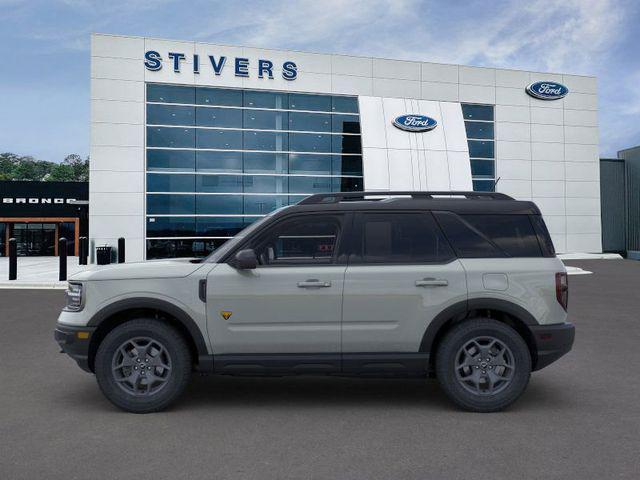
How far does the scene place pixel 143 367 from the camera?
15.4 ft

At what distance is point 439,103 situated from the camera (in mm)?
30938

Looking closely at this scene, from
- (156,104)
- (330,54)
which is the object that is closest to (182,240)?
(156,104)

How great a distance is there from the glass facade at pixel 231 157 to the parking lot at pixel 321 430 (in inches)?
835

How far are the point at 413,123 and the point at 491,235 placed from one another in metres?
25.8

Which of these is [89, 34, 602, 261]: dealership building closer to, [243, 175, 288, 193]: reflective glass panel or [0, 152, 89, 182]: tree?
[243, 175, 288, 193]: reflective glass panel

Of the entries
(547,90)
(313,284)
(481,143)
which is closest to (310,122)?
(481,143)

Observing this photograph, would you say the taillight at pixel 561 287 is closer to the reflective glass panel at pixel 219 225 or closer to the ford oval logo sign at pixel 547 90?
the reflective glass panel at pixel 219 225

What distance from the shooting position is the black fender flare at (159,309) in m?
4.65

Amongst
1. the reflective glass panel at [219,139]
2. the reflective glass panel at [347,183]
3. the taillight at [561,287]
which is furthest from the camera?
the reflective glass panel at [347,183]

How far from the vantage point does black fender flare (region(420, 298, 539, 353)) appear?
Result: 4.68m

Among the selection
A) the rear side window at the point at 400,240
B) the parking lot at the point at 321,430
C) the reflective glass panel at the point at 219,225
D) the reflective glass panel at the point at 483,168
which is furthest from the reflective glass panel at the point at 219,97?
the rear side window at the point at 400,240

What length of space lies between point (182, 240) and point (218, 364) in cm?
2338

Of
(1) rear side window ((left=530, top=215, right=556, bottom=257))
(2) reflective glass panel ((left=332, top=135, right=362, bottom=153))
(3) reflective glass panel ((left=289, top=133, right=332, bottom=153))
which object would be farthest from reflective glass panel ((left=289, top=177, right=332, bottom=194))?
(1) rear side window ((left=530, top=215, right=556, bottom=257))

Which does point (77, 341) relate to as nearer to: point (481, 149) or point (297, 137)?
point (297, 137)
